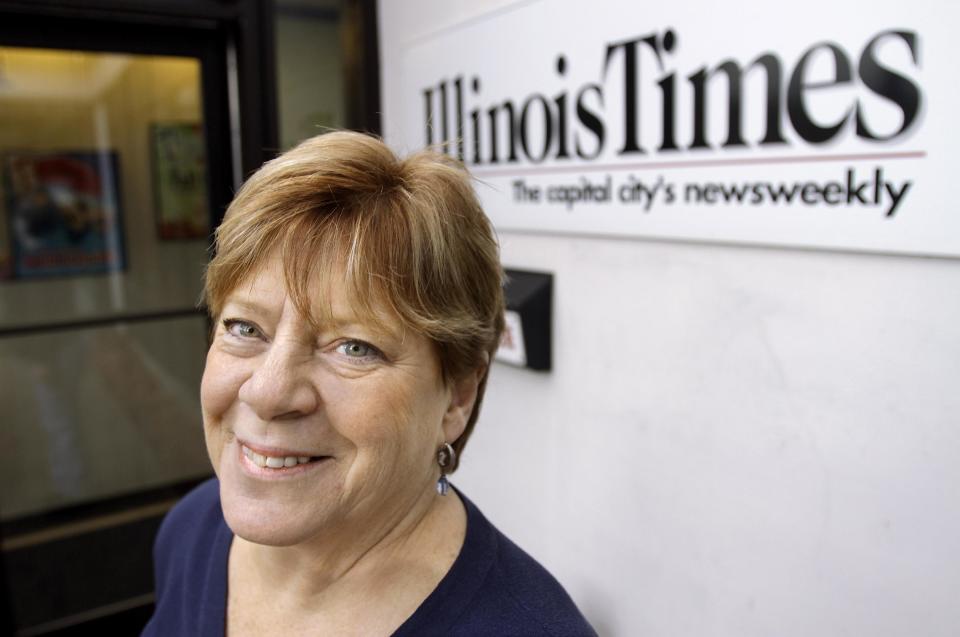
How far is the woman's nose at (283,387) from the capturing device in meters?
0.99

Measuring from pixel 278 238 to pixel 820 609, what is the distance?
115 centimetres

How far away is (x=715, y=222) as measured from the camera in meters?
1.53

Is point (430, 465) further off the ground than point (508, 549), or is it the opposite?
point (430, 465)

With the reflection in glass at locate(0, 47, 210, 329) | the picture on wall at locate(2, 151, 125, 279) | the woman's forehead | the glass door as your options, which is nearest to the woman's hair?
the woman's forehead

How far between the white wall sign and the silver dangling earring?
699 millimetres

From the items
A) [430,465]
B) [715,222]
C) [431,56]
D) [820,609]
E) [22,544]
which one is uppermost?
[431,56]

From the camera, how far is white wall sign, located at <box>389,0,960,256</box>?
1.22 metres

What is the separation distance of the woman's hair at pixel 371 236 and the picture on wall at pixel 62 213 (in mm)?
2752

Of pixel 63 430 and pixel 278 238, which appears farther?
Answer: pixel 63 430

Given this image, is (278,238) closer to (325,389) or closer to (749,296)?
(325,389)

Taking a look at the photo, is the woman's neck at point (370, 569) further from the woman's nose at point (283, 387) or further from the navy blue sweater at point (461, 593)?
the woman's nose at point (283, 387)

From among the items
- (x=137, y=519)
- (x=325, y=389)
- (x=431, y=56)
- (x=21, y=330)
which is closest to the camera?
(x=325, y=389)

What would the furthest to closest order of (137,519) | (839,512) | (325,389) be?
(137,519) → (839,512) → (325,389)

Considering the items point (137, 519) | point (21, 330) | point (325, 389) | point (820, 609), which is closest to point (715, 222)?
point (820, 609)
